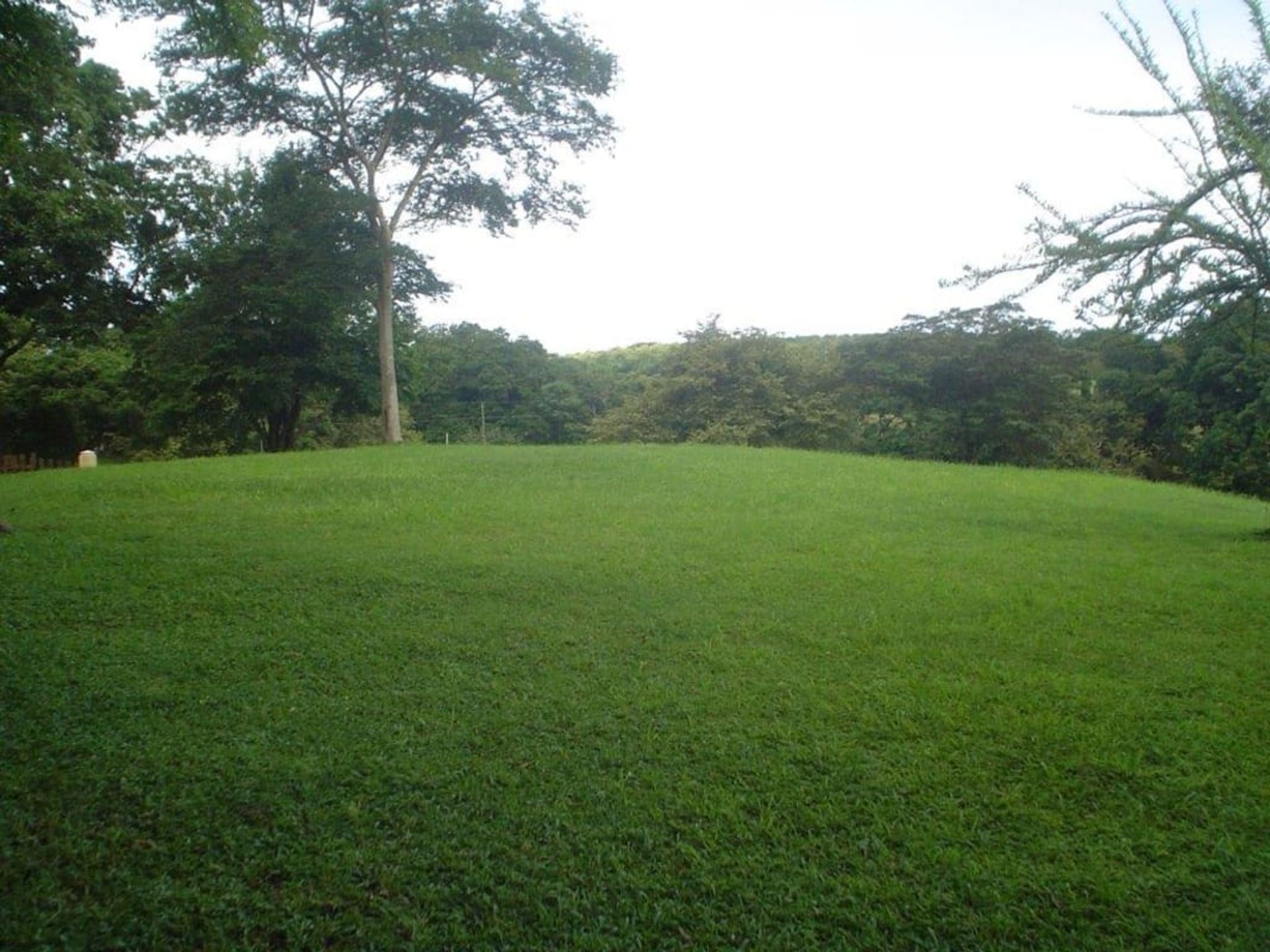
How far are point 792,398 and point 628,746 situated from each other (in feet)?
81.5

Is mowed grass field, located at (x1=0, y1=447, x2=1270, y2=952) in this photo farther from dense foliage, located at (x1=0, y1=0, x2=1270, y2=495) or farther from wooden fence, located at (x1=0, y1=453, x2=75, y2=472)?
wooden fence, located at (x1=0, y1=453, x2=75, y2=472)

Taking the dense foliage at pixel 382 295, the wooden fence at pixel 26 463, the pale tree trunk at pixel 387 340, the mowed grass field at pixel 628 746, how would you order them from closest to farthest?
the mowed grass field at pixel 628 746 → the dense foliage at pixel 382 295 → the pale tree trunk at pixel 387 340 → the wooden fence at pixel 26 463

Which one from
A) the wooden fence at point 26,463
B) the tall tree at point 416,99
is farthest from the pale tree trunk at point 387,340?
the wooden fence at point 26,463

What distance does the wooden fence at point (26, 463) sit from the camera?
81.1 feet

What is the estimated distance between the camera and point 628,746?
2.92 meters

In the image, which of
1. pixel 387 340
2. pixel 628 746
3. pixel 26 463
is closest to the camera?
pixel 628 746

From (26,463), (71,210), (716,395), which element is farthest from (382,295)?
(26,463)

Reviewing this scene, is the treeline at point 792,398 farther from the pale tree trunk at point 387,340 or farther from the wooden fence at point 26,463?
the pale tree trunk at point 387,340

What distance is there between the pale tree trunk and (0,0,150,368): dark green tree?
17.0 ft

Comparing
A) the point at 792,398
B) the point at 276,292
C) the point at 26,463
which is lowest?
the point at 26,463

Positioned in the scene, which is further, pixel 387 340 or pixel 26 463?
pixel 26 463

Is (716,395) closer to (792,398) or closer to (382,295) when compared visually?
(792,398)

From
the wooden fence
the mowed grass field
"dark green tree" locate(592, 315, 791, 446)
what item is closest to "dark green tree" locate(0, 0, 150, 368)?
the wooden fence

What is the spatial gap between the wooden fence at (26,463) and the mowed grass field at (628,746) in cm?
2329
